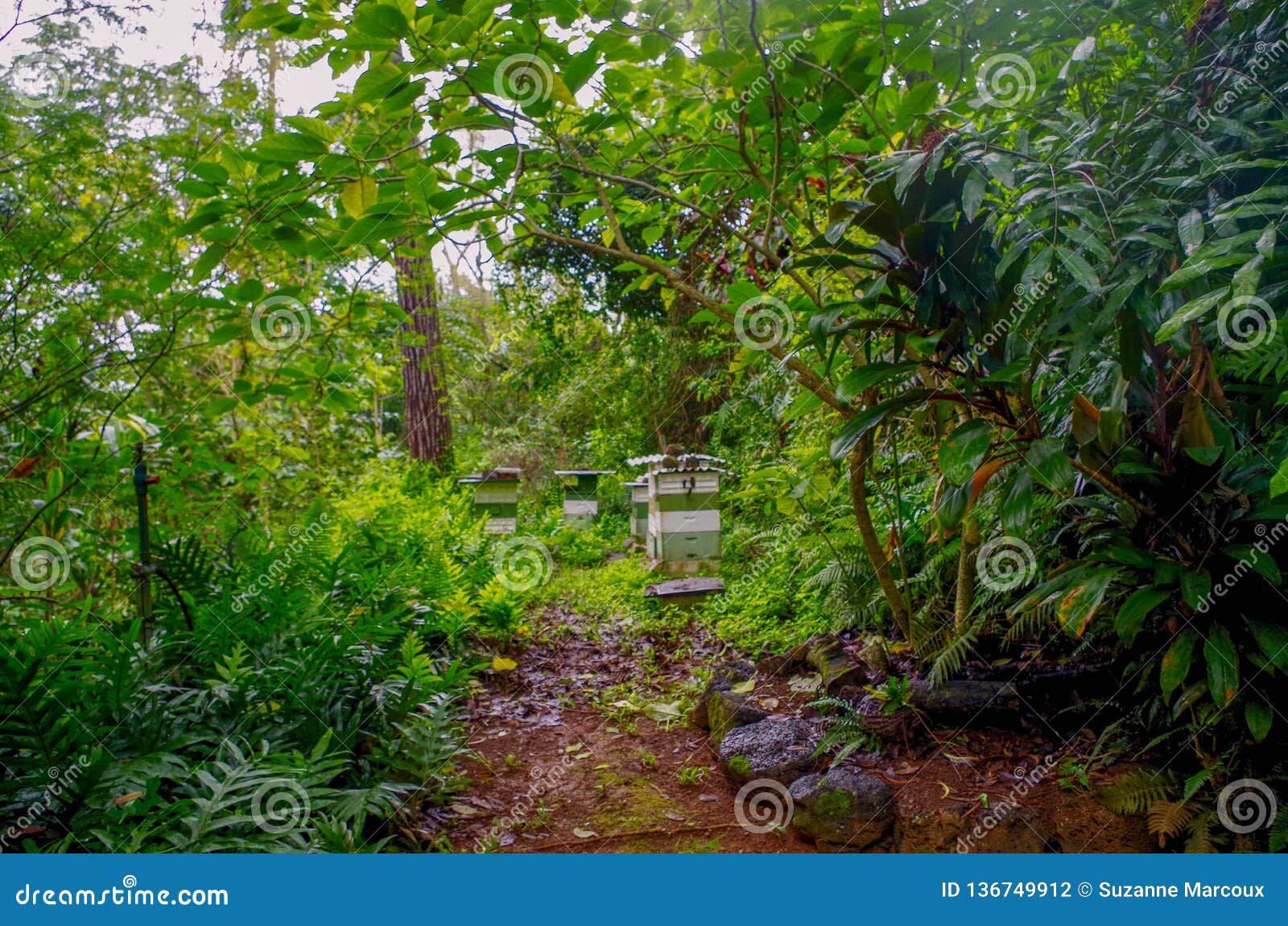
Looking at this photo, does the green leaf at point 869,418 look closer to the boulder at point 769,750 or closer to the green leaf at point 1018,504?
the green leaf at point 1018,504

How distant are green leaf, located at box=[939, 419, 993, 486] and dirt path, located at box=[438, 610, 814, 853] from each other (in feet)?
3.37

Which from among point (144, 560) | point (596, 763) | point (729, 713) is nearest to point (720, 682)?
point (729, 713)

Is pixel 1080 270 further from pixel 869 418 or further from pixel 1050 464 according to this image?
pixel 869 418

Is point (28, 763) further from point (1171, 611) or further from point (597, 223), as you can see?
point (597, 223)

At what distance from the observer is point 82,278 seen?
2.41 metres

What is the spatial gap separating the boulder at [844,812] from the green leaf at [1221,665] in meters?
0.75

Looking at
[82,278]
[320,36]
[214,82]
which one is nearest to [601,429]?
[214,82]

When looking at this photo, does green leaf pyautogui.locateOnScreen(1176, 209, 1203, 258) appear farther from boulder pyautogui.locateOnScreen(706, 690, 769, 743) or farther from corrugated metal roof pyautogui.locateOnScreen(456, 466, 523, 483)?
corrugated metal roof pyautogui.locateOnScreen(456, 466, 523, 483)

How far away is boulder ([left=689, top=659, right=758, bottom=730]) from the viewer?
261cm

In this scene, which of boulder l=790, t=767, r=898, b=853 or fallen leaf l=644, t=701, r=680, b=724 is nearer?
boulder l=790, t=767, r=898, b=853

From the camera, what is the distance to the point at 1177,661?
1505 mm

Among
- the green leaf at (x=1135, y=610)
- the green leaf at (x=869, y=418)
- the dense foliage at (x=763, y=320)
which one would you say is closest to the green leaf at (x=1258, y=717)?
the dense foliage at (x=763, y=320)

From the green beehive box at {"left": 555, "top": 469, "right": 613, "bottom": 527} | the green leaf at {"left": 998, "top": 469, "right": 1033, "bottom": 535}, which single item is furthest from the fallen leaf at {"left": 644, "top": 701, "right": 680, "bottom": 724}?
the green beehive box at {"left": 555, "top": 469, "right": 613, "bottom": 527}

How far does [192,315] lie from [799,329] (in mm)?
2181
